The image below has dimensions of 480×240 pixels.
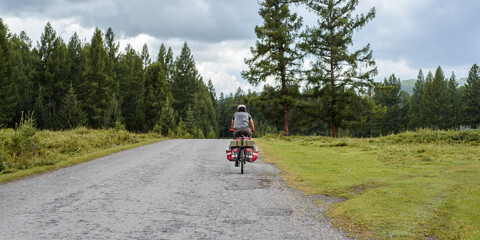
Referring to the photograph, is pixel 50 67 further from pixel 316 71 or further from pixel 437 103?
pixel 437 103

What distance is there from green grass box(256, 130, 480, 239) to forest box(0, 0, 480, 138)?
10.3m

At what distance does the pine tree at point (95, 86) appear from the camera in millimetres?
58969

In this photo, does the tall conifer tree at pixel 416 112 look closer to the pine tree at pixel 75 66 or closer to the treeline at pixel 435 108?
the treeline at pixel 435 108

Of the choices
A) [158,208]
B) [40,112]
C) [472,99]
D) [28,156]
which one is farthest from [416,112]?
[158,208]

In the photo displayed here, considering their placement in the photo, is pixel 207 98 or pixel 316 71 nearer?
pixel 316 71

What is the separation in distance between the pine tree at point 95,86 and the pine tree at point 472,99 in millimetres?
79925

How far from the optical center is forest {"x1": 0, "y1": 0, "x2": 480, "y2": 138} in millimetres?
32969

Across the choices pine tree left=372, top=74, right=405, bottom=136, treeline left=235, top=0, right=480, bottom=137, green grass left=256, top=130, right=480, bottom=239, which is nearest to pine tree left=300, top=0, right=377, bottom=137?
treeline left=235, top=0, right=480, bottom=137

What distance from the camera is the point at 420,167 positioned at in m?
10.4

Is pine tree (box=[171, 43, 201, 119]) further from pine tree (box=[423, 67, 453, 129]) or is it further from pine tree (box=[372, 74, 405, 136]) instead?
pine tree (box=[423, 67, 453, 129])

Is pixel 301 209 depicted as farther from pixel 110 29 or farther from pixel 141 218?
pixel 110 29

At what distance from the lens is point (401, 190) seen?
6.88 meters

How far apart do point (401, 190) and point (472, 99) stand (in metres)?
83.7

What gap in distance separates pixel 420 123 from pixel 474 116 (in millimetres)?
11107
